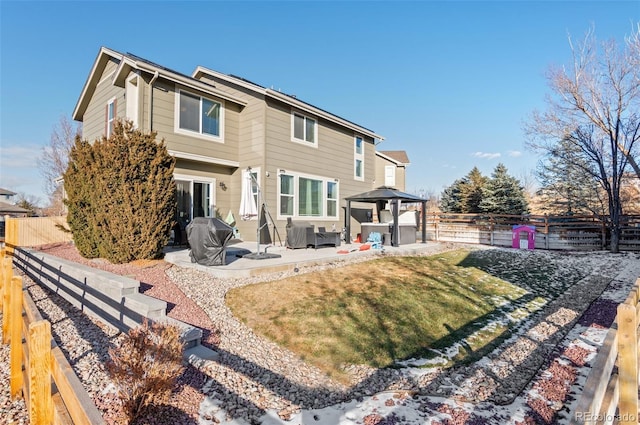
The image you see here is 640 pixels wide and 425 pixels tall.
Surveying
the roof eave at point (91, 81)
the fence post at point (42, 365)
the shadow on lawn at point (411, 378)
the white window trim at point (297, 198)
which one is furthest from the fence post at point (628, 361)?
the roof eave at point (91, 81)

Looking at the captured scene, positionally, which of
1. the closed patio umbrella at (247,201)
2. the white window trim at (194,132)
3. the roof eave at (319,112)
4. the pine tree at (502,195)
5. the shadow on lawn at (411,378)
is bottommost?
the shadow on lawn at (411,378)

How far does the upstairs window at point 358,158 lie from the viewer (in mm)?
15122

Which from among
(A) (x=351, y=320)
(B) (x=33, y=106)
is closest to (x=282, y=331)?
(A) (x=351, y=320)

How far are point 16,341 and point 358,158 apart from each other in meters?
13.8

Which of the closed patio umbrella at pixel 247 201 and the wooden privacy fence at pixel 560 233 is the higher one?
the closed patio umbrella at pixel 247 201

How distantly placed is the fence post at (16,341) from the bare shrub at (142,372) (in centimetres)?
126

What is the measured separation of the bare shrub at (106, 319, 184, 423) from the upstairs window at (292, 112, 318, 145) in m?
10.3

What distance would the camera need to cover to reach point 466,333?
497cm

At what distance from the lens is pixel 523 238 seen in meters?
14.5

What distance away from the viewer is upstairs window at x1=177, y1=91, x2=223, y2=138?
9961 millimetres

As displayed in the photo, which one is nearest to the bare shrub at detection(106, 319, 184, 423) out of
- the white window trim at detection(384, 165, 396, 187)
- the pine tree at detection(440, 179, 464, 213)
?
the white window trim at detection(384, 165, 396, 187)

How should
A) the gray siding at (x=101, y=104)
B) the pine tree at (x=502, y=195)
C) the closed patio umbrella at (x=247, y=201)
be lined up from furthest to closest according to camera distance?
1. the pine tree at (x=502, y=195)
2. the gray siding at (x=101, y=104)
3. the closed patio umbrella at (x=247, y=201)

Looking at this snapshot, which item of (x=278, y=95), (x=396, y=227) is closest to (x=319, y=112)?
(x=278, y=95)

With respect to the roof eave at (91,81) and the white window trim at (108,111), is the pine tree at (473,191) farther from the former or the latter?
the roof eave at (91,81)
